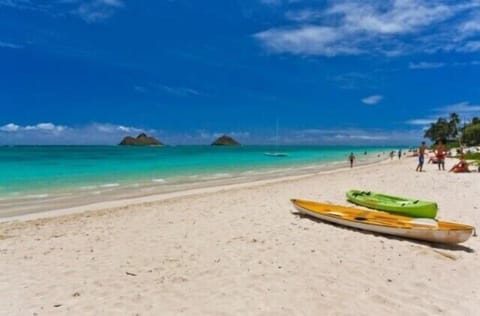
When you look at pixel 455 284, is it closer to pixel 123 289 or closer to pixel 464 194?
pixel 123 289

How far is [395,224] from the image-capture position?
7859 millimetres

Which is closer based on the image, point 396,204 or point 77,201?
point 396,204

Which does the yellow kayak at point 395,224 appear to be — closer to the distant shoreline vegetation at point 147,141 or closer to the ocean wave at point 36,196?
the ocean wave at point 36,196

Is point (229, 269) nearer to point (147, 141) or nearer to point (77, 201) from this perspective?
point (77, 201)

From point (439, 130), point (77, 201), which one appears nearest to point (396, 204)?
point (77, 201)

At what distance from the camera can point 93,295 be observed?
4.96 metres

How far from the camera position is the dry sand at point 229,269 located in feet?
15.3

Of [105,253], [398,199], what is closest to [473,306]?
[105,253]

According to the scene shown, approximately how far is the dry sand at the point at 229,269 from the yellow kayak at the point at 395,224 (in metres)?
0.19

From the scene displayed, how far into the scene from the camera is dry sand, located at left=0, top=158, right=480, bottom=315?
4.66 meters

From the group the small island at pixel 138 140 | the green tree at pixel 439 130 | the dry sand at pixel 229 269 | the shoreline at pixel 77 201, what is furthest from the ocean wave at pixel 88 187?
the small island at pixel 138 140

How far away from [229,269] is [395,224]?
3841 mm

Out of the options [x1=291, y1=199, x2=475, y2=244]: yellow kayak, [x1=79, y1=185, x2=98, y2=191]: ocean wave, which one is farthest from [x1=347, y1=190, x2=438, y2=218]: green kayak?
[x1=79, y1=185, x2=98, y2=191]: ocean wave

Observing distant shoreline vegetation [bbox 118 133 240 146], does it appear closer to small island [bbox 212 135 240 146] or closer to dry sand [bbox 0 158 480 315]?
small island [bbox 212 135 240 146]
